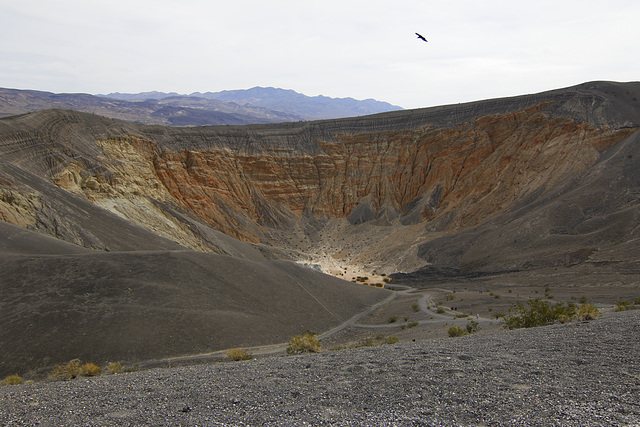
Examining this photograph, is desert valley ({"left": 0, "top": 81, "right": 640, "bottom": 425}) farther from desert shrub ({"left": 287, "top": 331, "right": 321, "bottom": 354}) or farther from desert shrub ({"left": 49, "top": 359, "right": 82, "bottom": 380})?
desert shrub ({"left": 49, "top": 359, "right": 82, "bottom": 380})

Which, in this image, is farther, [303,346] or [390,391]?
[303,346]

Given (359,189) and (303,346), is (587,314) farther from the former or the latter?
(359,189)

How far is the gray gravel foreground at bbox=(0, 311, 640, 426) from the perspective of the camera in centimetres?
712

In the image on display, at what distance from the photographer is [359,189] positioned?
5962cm

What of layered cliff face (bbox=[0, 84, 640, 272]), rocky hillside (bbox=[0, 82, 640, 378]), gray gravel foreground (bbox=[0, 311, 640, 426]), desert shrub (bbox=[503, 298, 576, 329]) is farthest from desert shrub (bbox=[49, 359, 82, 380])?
layered cliff face (bbox=[0, 84, 640, 272])

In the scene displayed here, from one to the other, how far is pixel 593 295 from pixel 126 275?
26.4 metres

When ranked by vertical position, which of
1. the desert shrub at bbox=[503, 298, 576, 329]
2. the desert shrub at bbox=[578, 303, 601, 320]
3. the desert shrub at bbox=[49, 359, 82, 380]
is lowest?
the desert shrub at bbox=[49, 359, 82, 380]

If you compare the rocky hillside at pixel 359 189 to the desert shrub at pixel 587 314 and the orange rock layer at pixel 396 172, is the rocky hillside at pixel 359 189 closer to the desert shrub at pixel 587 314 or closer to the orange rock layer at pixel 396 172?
the orange rock layer at pixel 396 172

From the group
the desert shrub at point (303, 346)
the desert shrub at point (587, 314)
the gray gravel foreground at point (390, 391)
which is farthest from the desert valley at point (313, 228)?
the desert shrub at point (587, 314)

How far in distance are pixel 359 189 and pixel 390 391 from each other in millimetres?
51650

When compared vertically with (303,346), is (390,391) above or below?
above

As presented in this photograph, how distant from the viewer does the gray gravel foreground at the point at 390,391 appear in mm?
7125

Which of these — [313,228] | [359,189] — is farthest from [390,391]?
[359,189]

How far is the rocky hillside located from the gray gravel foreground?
32.6 ft
